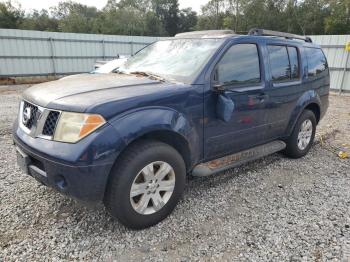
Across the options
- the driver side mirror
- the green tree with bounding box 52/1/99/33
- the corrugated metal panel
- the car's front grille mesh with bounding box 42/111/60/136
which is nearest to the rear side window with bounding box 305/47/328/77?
the driver side mirror

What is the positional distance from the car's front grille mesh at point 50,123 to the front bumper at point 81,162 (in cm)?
8


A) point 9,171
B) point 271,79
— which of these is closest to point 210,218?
point 271,79

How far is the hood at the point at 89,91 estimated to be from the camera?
245 centimetres

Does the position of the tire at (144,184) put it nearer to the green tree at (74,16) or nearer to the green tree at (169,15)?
the green tree at (74,16)

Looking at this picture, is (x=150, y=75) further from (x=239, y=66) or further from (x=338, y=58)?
(x=338, y=58)

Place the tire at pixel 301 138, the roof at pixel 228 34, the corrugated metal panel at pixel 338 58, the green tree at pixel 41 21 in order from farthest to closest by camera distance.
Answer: the green tree at pixel 41 21
the corrugated metal panel at pixel 338 58
the tire at pixel 301 138
the roof at pixel 228 34

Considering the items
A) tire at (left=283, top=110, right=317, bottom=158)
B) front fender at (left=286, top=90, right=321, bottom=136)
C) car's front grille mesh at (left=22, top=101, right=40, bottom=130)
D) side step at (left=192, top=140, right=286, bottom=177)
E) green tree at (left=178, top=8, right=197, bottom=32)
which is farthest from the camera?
green tree at (left=178, top=8, right=197, bottom=32)

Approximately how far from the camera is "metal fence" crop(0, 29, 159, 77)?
43.5ft

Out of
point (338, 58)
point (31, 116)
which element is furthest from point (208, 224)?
point (338, 58)

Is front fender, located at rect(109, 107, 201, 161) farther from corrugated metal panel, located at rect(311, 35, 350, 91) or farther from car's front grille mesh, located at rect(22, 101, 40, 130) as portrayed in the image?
corrugated metal panel, located at rect(311, 35, 350, 91)

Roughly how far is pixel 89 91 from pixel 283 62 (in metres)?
2.82

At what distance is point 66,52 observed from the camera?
48.7ft

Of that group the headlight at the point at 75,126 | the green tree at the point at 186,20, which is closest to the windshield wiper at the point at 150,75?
the headlight at the point at 75,126

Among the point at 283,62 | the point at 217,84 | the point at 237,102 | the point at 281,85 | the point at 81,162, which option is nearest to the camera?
the point at 81,162
